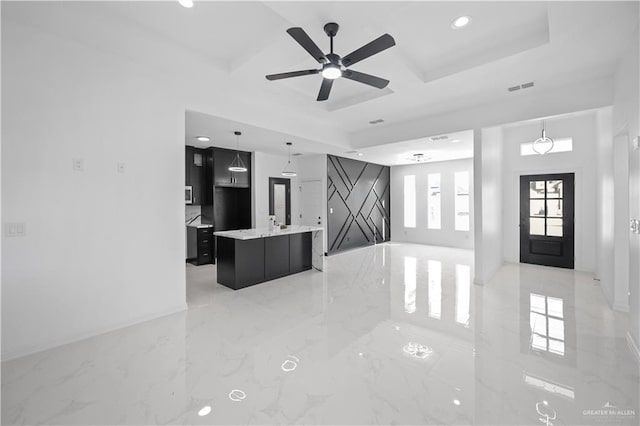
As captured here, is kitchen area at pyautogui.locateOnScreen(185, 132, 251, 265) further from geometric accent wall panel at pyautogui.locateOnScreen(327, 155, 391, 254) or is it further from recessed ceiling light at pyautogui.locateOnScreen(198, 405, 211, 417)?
recessed ceiling light at pyautogui.locateOnScreen(198, 405, 211, 417)

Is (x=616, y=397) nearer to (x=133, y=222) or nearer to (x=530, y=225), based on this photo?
(x=133, y=222)

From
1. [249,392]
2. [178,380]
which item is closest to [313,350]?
[249,392]

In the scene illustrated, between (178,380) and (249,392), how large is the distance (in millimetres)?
607

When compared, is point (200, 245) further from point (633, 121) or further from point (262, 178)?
point (633, 121)

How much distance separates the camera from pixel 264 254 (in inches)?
196

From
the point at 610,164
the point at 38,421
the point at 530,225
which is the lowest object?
the point at 38,421

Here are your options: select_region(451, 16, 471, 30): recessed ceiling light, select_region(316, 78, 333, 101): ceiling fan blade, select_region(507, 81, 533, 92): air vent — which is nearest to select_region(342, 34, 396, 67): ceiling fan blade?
select_region(316, 78, 333, 101): ceiling fan blade

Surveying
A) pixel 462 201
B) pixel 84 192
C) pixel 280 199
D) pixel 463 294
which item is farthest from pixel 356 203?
pixel 84 192

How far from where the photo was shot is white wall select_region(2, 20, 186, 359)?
8.60 ft

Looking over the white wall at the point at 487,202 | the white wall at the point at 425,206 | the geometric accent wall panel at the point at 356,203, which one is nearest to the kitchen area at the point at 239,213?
the geometric accent wall panel at the point at 356,203

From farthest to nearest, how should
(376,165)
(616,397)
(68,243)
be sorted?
1. (376,165)
2. (68,243)
3. (616,397)

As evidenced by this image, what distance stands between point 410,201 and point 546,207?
3970 mm

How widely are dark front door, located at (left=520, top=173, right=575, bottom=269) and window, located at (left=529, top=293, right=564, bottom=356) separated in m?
2.38

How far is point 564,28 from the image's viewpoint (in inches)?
106
